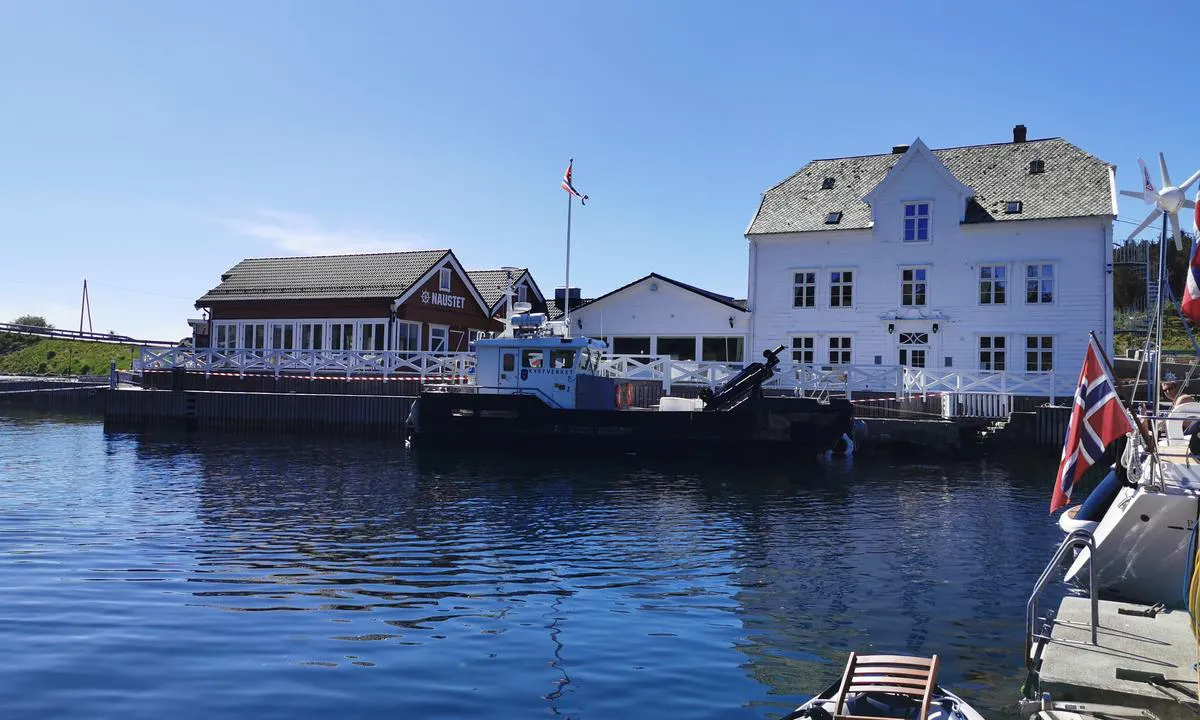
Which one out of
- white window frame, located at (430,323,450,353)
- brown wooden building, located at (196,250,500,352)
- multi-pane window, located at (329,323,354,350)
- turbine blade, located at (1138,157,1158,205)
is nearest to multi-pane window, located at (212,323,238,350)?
brown wooden building, located at (196,250,500,352)

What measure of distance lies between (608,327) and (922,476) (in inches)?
701

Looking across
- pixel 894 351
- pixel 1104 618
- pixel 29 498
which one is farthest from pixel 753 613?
pixel 894 351

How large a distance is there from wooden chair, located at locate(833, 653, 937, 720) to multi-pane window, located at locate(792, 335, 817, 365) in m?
30.6

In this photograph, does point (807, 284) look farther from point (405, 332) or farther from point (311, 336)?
point (311, 336)

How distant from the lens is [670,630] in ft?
31.3

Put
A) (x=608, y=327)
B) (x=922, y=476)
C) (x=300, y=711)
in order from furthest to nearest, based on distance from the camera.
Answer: (x=608, y=327) < (x=922, y=476) < (x=300, y=711)

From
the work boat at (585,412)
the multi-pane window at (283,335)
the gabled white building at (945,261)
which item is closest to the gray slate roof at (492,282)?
the multi-pane window at (283,335)

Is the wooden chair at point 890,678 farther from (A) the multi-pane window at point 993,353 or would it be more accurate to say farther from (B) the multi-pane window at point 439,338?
(B) the multi-pane window at point 439,338

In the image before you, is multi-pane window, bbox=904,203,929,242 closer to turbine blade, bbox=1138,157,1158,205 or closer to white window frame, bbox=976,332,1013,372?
white window frame, bbox=976,332,1013,372

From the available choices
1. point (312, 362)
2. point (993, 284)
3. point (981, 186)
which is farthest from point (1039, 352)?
point (312, 362)

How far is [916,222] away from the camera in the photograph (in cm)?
3597

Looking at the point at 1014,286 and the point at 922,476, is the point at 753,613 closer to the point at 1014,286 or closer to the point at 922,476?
the point at 922,476

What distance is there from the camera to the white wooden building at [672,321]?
125 feet

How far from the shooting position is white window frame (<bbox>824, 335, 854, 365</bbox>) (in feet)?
119
